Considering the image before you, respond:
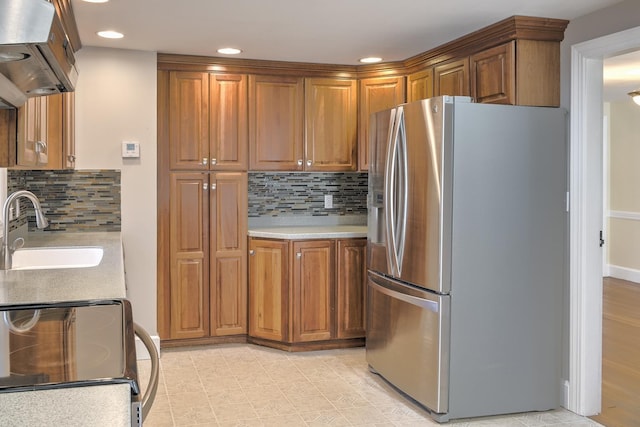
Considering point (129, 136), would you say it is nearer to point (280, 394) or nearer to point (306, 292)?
point (306, 292)

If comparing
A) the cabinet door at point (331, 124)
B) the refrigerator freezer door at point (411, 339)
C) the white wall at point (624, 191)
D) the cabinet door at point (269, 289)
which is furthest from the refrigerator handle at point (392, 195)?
the white wall at point (624, 191)

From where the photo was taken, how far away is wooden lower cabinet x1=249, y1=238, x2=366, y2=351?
177 inches

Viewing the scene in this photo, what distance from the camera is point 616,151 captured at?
310 inches

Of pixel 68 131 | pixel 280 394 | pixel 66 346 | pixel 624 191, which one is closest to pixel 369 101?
pixel 68 131

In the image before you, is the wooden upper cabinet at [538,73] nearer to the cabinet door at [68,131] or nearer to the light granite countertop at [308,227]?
the light granite countertop at [308,227]

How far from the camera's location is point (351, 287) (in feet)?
15.1

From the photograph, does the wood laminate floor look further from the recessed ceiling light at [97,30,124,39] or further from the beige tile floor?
Result: the recessed ceiling light at [97,30,124,39]

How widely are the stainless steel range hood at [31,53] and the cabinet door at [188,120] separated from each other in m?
2.12

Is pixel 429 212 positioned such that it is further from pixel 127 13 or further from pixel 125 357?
pixel 125 357

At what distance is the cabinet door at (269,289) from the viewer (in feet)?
14.7

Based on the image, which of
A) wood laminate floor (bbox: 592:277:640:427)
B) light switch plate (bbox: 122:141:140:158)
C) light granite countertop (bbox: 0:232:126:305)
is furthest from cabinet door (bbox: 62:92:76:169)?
wood laminate floor (bbox: 592:277:640:427)

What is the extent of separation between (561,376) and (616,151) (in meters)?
5.36

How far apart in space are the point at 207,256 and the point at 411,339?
5.86 feet

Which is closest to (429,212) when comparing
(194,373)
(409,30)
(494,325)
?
(494,325)
